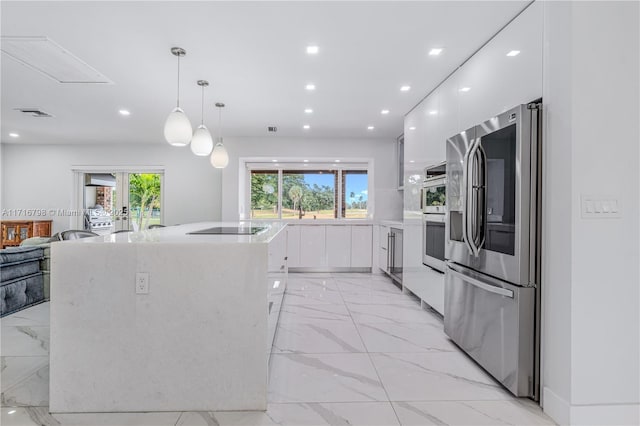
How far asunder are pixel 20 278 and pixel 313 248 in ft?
12.6

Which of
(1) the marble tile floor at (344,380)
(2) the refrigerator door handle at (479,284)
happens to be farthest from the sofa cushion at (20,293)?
(2) the refrigerator door handle at (479,284)

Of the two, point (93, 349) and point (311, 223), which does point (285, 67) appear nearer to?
point (93, 349)

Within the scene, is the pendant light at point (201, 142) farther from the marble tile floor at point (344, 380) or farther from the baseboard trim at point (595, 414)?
the baseboard trim at point (595, 414)

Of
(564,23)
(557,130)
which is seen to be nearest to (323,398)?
(557,130)

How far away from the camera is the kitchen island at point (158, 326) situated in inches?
70.2

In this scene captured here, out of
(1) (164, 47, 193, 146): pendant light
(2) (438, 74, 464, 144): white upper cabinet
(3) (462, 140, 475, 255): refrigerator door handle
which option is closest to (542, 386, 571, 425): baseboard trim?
(3) (462, 140, 475, 255): refrigerator door handle

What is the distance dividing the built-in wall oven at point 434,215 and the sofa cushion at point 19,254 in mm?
4116

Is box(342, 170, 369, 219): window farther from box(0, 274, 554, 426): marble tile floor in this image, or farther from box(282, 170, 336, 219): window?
box(0, 274, 554, 426): marble tile floor

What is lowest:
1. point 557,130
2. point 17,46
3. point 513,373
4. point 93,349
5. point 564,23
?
point 513,373

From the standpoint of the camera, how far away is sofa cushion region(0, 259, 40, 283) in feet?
10.8

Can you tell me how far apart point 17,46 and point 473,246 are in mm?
3768

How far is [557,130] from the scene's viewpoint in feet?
5.85

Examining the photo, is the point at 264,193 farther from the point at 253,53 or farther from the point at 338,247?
the point at 253,53

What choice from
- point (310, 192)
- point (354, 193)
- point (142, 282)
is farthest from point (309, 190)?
point (142, 282)
